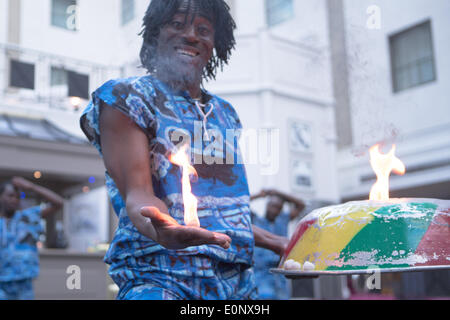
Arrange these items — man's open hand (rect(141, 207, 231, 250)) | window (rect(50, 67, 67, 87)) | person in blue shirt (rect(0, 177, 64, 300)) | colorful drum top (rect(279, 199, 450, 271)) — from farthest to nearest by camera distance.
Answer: window (rect(50, 67, 67, 87)) → person in blue shirt (rect(0, 177, 64, 300)) → colorful drum top (rect(279, 199, 450, 271)) → man's open hand (rect(141, 207, 231, 250))

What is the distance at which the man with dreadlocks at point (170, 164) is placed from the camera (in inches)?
42.8

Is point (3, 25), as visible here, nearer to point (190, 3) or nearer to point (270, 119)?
point (270, 119)

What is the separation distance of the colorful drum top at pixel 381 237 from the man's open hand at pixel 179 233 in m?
0.28

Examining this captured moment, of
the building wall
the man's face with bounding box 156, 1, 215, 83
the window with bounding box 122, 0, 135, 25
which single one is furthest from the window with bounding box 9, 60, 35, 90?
the man's face with bounding box 156, 1, 215, 83

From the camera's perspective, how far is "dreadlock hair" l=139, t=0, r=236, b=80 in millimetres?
1188

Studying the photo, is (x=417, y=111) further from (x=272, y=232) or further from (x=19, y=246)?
(x=19, y=246)

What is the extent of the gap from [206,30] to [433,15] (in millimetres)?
8899

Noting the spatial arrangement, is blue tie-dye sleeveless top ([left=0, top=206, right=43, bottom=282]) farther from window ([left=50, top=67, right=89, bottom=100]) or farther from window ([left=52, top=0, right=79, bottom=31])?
window ([left=52, top=0, right=79, bottom=31])

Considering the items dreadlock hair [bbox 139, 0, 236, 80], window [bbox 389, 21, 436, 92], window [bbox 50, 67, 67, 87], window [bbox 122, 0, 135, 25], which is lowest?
dreadlock hair [bbox 139, 0, 236, 80]

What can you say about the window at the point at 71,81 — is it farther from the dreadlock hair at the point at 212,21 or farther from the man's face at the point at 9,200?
the dreadlock hair at the point at 212,21

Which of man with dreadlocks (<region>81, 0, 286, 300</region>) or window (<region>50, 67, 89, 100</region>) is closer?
man with dreadlocks (<region>81, 0, 286, 300</region>)

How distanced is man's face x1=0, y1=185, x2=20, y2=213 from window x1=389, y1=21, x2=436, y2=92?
19.2 ft

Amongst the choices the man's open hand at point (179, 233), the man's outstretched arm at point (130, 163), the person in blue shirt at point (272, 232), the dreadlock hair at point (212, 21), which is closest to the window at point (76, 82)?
the person in blue shirt at point (272, 232)

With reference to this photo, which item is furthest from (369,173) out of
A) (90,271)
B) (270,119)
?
(90,271)
